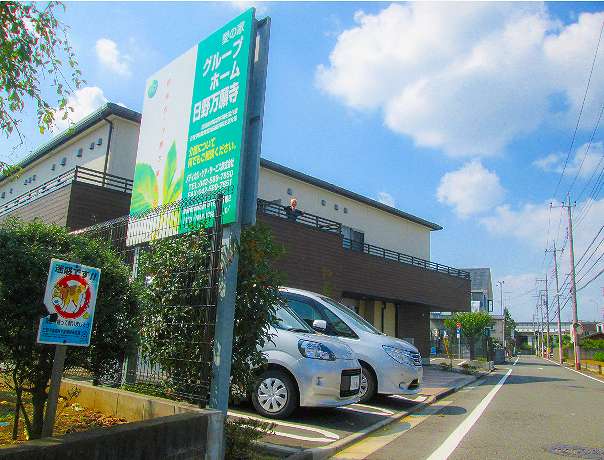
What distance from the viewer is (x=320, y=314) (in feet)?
31.8

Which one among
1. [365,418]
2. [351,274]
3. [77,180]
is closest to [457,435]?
[365,418]

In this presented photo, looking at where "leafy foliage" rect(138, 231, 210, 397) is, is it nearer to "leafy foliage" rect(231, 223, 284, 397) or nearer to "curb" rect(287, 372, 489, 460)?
"leafy foliage" rect(231, 223, 284, 397)

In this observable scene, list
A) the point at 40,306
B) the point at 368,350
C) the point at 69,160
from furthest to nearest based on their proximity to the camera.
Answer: the point at 69,160
the point at 368,350
the point at 40,306

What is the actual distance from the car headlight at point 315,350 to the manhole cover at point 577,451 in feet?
10.6

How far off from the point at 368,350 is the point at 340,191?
46.8 feet

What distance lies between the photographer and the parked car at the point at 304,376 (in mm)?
7383

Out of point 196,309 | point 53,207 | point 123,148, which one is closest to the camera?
point 196,309

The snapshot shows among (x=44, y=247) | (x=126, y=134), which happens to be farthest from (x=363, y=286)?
(x=44, y=247)

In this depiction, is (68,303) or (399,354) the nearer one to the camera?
(68,303)

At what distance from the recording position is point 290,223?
15.7 m

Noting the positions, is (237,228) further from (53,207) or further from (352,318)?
(53,207)

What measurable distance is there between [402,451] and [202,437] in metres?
3.21

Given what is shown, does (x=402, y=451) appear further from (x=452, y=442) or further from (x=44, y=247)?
(x=44, y=247)

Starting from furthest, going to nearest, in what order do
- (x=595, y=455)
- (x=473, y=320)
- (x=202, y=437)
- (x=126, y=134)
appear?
(x=473, y=320), (x=126, y=134), (x=595, y=455), (x=202, y=437)
